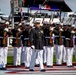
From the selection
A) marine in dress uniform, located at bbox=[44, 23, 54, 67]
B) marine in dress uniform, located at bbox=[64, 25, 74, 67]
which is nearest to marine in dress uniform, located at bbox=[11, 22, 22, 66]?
marine in dress uniform, located at bbox=[44, 23, 54, 67]

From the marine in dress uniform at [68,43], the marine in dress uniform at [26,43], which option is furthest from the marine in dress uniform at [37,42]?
the marine in dress uniform at [68,43]

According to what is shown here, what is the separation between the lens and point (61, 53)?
63.5ft

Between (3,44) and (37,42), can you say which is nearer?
(37,42)

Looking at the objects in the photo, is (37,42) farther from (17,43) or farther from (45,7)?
(45,7)

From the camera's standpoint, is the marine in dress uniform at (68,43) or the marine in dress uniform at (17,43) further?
the marine in dress uniform at (68,43)

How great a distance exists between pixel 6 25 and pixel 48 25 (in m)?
1.72

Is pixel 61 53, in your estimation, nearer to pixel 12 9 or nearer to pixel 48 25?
pixel 48 25

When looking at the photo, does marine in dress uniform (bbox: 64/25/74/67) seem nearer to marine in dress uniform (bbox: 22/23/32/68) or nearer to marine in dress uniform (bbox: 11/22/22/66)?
marine in dress uniform (bbox: 22/23/32/68)

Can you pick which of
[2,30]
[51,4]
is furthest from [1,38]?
[51,4]

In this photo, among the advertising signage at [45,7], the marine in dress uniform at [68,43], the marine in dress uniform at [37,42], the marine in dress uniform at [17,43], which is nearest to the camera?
the marine in dress uniform at [37,42]

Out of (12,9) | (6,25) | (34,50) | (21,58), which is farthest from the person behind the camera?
(12,9)

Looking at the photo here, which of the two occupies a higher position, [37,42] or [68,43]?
[37,42]

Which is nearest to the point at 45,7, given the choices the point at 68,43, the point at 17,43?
the point at 68,43

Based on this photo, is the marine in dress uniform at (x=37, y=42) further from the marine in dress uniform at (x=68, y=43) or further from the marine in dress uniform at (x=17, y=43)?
the marine in dress uniform at (x=68, y=43)
